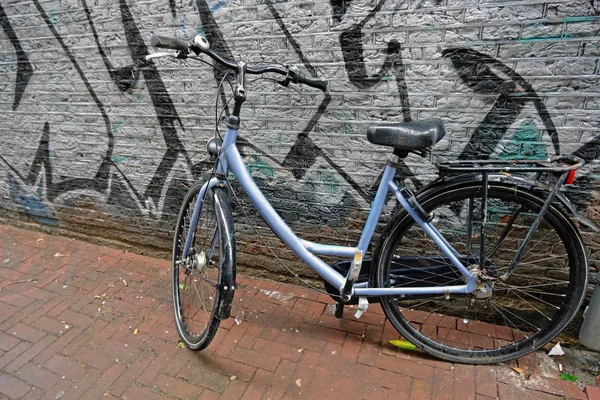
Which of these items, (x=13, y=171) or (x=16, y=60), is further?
(x=13, y=171)

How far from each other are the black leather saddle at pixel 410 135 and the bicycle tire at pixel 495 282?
0.99 ft

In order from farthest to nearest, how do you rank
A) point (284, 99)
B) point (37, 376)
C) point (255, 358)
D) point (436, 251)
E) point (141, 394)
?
1. point (284, 99)
2. point (436, 251)
3. point (255, 358)
4. point (37, 376)
5. point (141, 394)

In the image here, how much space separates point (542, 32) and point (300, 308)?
225 cm

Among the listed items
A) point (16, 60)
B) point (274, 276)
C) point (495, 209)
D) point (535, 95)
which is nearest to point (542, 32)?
point (535, 95)

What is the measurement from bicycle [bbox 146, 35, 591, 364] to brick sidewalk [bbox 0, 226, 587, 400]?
0.51ft

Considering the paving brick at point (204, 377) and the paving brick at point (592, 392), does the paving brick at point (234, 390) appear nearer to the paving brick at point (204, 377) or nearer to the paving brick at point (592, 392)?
the paving brick at point (204, 377)

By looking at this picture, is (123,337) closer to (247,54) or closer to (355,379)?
(355,379)

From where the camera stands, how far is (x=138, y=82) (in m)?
2.93

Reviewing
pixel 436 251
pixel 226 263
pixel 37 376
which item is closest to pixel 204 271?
pixel 226 263

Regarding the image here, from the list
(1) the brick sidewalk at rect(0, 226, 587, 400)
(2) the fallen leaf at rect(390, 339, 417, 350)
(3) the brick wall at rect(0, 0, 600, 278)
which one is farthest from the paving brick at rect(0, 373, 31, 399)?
(2) the fallen leaf at rect(390, 339, 417, 350)

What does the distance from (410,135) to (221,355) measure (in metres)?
1.74

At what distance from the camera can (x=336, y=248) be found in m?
2.29

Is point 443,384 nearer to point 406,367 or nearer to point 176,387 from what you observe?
point 406,367

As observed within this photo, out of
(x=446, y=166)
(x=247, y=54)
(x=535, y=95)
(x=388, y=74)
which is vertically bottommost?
(x=446, y=166)
